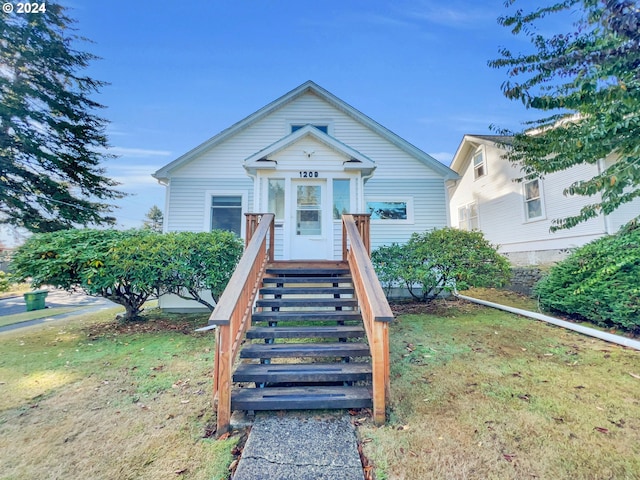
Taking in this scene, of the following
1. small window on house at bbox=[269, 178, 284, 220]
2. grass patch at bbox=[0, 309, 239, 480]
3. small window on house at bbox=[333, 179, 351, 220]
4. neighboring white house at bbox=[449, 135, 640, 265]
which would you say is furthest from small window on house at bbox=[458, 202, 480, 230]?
grass patch at bbox=[0, 309, 239, 480]

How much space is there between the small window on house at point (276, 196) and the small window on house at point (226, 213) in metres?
2.15

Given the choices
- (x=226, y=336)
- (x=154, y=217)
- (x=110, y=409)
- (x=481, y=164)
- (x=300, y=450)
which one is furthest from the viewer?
(x=154, y=217)

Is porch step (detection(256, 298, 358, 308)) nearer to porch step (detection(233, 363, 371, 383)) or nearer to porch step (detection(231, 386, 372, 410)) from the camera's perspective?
porch step (detection(233, 363, 371, 383))

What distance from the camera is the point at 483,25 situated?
376 inches

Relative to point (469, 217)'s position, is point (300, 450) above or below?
below

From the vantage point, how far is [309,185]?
22.6ft

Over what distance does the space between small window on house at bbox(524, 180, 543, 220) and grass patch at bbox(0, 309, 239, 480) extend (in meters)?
12.2

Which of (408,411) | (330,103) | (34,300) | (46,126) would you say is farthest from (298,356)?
(46,126)

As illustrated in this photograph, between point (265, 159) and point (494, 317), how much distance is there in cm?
649

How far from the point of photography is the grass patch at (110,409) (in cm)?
215

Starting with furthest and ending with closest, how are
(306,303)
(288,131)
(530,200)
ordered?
(530,200)
(288,131)
(306,303)

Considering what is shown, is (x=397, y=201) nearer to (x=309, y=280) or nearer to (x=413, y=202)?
(x=413, y=202)

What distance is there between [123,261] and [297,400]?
4.50 m

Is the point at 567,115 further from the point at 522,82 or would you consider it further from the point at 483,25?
the point at 483,25
